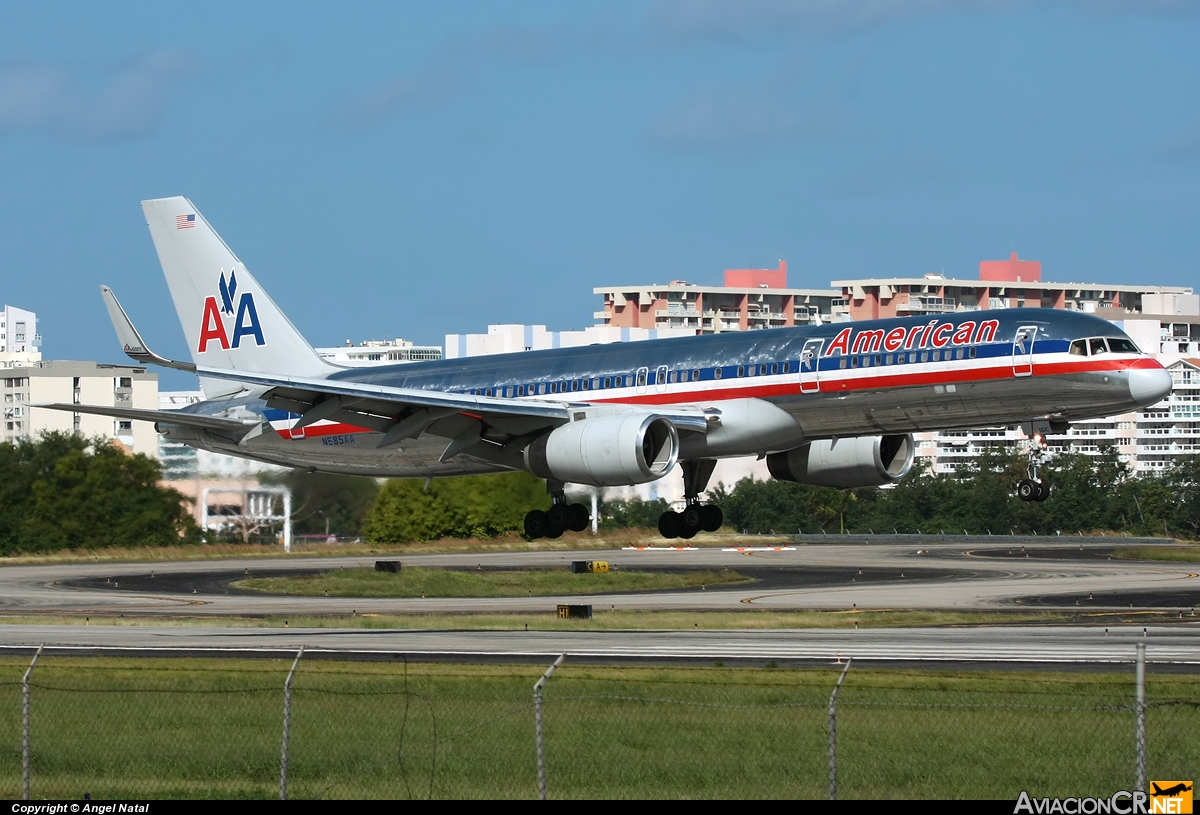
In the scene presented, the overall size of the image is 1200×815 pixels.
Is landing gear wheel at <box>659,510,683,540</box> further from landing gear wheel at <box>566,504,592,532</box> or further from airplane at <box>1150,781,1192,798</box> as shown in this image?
airplane at <box>1150,781,1192,798</box>

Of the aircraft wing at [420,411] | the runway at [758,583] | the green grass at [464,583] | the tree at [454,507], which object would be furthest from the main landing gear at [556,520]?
the green grass at [464,583]

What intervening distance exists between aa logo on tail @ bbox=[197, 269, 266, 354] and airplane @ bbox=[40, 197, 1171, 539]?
2118mm

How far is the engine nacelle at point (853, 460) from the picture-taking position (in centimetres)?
4691

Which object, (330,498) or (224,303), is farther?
(330,498)

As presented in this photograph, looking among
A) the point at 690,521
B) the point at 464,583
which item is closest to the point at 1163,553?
the point at 464,583

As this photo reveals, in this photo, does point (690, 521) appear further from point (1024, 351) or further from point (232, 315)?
point (232, 315)

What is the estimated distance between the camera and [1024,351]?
3925 cm

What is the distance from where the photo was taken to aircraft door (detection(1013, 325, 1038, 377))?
39125mm

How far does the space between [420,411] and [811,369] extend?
35.4 ft

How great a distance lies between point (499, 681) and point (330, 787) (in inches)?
507

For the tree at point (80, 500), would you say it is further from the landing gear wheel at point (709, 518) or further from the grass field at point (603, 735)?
the grass field at point (603, 735)

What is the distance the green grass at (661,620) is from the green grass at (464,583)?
14337 millimetres

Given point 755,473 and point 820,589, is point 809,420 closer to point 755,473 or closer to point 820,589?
point 820,589

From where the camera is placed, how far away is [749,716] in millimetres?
29547
